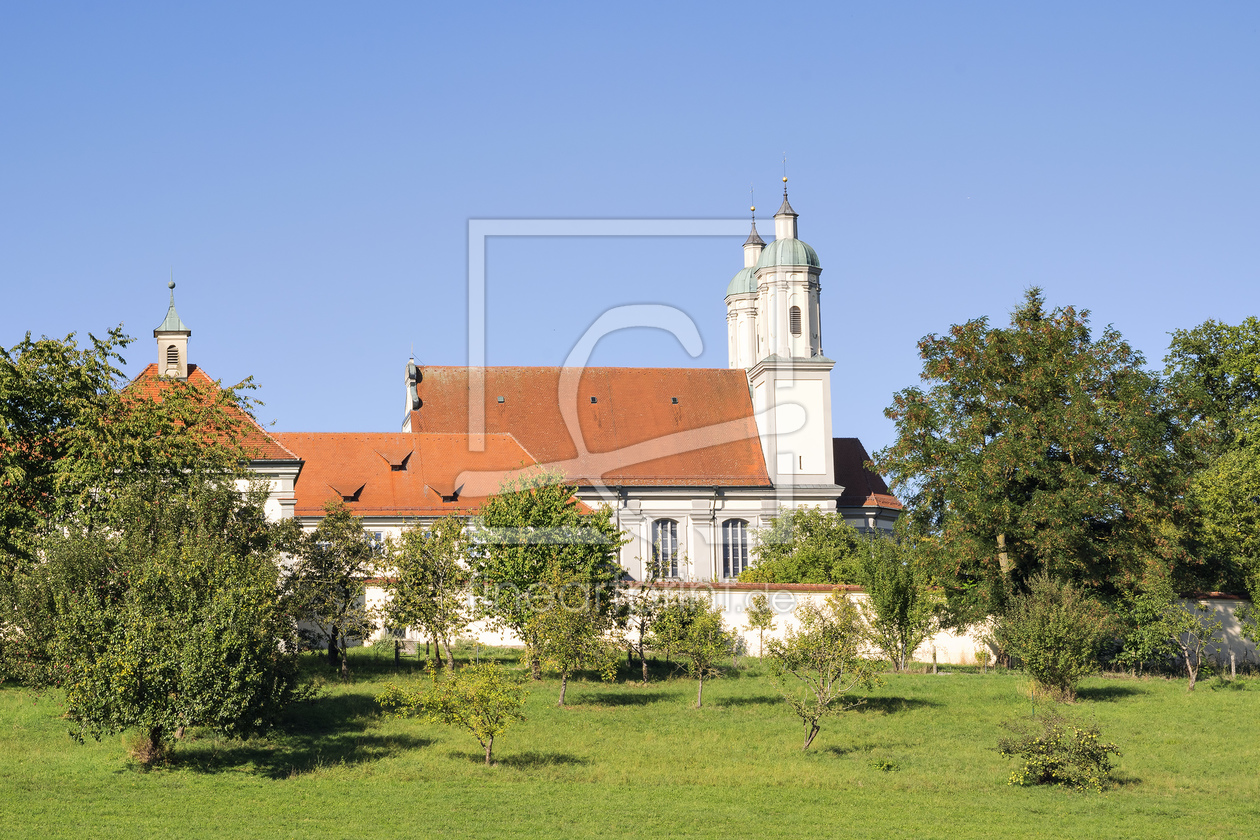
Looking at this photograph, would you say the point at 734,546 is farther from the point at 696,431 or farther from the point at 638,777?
the point at 638,777

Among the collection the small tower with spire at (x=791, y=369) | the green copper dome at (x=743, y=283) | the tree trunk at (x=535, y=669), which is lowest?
the tree trunk at (x=535, y=669)

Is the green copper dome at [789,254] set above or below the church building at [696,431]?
above

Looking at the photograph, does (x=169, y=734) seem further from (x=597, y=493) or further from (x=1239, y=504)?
(x=597, y=493)

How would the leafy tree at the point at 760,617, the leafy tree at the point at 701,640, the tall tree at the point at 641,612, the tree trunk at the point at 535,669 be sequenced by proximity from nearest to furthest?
the leafy tree at the point at 701,640 → the tree trunk at the point at 535,669 → the leafy tree at the point at 760,617 → the tall tree at the point at 641,612

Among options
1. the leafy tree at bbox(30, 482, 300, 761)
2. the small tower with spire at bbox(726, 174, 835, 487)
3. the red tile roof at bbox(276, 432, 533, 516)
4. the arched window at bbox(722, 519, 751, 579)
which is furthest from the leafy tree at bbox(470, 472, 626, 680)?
the small tower with spire at bbox(726, 174, 835, 487)

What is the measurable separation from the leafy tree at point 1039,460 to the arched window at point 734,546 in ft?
60.3

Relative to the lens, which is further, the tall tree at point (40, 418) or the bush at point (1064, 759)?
the tall tree at point (40, 418)

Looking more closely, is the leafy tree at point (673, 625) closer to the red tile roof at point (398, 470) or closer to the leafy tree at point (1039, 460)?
the leafy tree at point (1039, 460)

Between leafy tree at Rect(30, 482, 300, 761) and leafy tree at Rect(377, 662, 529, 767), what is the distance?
2.76 m

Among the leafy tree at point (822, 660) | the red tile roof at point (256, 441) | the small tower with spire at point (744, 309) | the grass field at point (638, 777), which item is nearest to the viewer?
the grass field at point (638, 777)

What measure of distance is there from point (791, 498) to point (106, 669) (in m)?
40.3

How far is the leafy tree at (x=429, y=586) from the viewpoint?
1320 inches

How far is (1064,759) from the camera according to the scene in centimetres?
2395

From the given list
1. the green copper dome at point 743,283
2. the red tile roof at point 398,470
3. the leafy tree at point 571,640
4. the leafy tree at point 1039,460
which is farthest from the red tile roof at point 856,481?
the leafy tree at point 571,640
